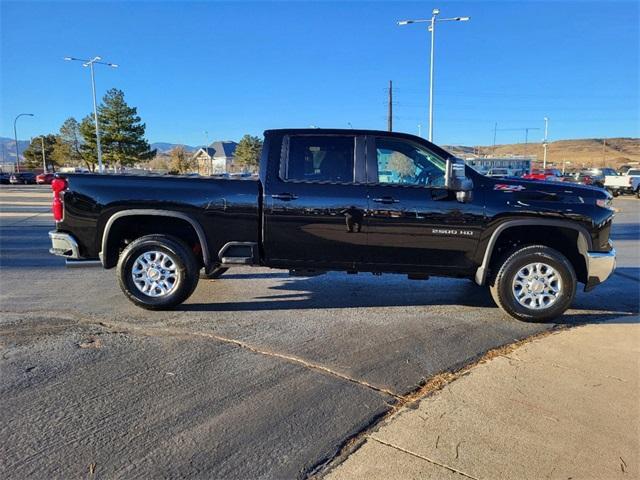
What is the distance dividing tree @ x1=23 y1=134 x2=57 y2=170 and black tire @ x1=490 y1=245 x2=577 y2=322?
90348mm

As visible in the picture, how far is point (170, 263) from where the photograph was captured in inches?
214

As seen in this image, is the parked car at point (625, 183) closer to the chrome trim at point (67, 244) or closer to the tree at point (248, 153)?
the chrome trim at point (67, 244)

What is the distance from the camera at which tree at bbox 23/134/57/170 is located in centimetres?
8388

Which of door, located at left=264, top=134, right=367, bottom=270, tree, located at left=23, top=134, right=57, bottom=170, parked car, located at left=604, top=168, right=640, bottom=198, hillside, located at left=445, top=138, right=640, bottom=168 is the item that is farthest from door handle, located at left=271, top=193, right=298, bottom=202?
hillside, located at left=445, top=138, right=640, bottom=168

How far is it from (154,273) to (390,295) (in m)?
2.89

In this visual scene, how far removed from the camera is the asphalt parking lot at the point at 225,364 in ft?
9.21

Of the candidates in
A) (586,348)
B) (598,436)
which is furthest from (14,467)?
(586,348)

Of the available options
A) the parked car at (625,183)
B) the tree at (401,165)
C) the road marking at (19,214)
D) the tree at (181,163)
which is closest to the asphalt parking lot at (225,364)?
the tree at (401,165)

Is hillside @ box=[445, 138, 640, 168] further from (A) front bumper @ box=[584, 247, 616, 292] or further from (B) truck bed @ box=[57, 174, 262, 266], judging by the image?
(B) truck bed @ box=[57, 174, 262, 266]

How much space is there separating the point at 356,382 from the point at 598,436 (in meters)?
1.59

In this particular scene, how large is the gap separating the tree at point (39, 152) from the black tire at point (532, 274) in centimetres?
9035

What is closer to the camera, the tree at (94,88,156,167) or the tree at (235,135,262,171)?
the tree at (94,88,156,167)

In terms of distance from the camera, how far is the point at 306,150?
5.49m

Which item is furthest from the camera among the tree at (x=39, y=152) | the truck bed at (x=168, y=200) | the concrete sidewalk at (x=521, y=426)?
the tree at (x=39, y=152)
